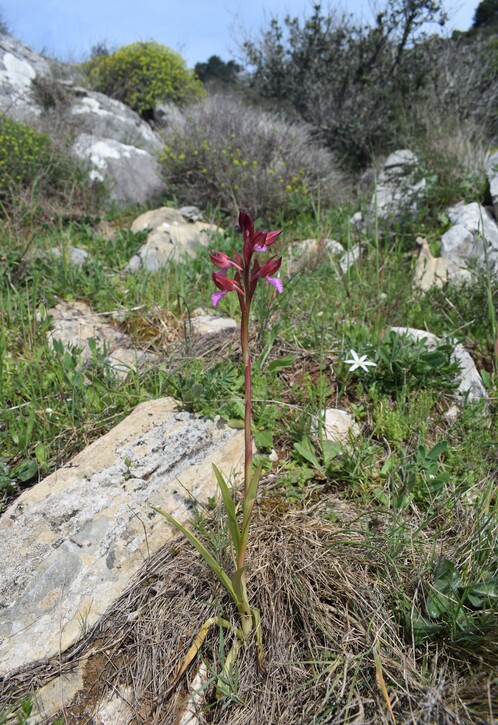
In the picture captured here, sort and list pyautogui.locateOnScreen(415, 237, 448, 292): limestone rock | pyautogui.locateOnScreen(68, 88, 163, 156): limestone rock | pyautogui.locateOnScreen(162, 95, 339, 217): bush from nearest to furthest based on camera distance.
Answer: pyautogui.locateOnScreen(415, 237, 448, 292): limestone rock
pyautogui.locateOnScreen(162, 95, 339, 217): bush
pyautogui.locateOnScreen(68, 88, 163, 156): limestone rock

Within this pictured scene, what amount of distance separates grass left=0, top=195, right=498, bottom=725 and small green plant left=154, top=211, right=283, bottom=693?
0.20 feet

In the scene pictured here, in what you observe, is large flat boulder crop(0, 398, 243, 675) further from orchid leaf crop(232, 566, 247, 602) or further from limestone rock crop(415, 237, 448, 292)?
limestone rock crop(415, 237, 448, 292)

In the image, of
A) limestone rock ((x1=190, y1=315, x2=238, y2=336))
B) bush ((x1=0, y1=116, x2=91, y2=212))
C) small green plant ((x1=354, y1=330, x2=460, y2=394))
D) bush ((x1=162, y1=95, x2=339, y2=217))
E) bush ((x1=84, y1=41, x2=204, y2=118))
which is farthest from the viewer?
bush ((x1=84, y1=41, x2=204, y2=118))

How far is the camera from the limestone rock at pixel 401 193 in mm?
4430

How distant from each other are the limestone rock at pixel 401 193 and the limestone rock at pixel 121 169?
9.71 feet

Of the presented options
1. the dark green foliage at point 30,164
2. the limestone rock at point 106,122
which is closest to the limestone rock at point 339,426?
the dark green foliage at point 30,164

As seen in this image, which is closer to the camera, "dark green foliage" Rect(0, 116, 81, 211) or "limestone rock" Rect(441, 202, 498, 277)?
"limestone rock" Rect(441, 202, 498, 277)

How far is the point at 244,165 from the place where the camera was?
221 inches

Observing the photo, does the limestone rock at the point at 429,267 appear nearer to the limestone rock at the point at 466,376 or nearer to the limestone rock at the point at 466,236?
the limestone rock at the point at 466,236

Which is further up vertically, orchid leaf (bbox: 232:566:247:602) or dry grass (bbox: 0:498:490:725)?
orchid leaf (bbox: 232:566:247:602)

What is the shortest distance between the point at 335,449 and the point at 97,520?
3.16ft

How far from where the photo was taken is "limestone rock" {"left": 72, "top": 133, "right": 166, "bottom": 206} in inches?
243

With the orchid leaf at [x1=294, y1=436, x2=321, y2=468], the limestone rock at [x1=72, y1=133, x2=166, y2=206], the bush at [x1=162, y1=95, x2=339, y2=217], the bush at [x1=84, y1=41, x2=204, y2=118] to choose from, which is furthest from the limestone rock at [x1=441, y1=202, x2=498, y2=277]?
the bush at [x1=84, y1=41, x2=204, y2=118]

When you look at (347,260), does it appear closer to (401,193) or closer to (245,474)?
(401,193)
